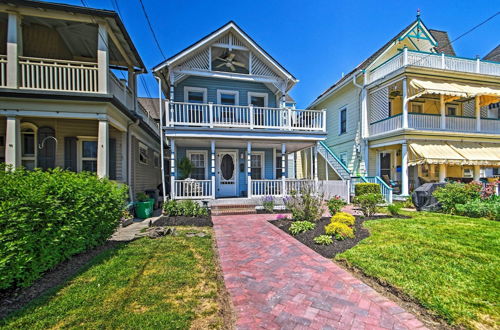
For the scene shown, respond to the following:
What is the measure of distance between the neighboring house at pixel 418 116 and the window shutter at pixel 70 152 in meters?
14.6

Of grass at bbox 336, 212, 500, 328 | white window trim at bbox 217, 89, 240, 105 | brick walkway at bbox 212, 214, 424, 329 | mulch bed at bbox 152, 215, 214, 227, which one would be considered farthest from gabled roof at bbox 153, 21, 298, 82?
brick walkway at bbox 212, 214, 424, 329

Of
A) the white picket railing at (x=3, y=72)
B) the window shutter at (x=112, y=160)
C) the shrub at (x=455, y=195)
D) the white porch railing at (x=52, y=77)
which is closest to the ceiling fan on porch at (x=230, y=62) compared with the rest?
the white porch railing at (x=52, y=77)

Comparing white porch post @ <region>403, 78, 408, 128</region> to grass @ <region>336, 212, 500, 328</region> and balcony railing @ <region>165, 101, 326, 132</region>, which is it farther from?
grass @ <region>336, 212, 500, 328</region>

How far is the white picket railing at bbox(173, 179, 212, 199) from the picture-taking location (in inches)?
380

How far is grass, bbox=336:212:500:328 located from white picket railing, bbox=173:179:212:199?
6.47 metres

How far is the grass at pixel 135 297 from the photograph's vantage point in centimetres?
254

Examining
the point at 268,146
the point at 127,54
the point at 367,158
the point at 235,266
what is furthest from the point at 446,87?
the point at 127,54

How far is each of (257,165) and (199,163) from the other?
3.13 meters

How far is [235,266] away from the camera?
413cm

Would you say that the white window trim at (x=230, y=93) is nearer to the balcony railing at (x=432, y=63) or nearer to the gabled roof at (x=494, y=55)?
Result: the balcony railing at (x=432, y=63)

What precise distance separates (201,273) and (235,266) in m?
0.62

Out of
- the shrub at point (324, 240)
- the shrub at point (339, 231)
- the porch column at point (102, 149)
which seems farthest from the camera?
the porch column at point (102, 149)

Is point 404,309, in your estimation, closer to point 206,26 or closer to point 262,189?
point 262,189

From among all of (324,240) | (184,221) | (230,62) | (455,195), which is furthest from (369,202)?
(230,62)
